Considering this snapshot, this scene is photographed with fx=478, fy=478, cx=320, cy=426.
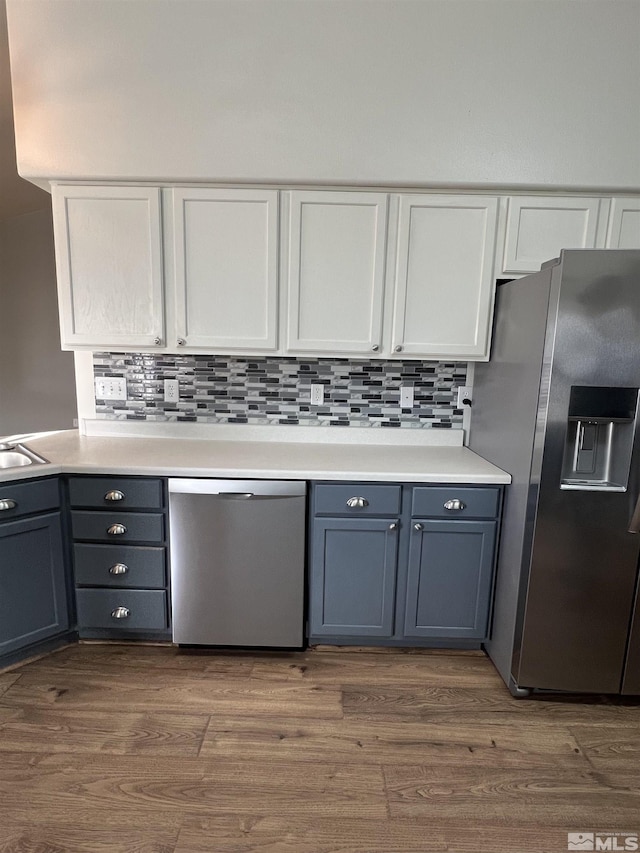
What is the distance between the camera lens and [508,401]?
2131 millimetres

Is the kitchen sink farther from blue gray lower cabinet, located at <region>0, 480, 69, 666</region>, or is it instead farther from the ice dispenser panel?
the ice dispenser panel

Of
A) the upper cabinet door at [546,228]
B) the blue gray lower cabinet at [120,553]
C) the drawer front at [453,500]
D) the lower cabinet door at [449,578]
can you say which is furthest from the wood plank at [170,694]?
the upper cabinet door at [546,228]

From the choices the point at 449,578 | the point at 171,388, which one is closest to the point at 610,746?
the point at 449,578

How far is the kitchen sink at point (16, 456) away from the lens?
216 cm

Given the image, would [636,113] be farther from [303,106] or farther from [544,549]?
[544,549]

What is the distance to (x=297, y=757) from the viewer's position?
169cm

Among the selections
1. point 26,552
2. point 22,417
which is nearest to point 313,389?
point 26,552

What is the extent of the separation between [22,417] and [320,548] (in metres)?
4.14

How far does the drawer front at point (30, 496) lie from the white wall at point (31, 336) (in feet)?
9.82

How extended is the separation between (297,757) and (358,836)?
334 millimetres

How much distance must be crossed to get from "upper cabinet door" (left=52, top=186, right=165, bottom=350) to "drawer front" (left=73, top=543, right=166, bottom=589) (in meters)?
0.97

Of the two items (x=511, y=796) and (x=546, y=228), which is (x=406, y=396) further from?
(x=511, y=796)

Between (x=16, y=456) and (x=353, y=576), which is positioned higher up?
(x=16, y=456)

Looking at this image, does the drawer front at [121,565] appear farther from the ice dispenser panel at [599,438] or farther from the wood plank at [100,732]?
the ice dispenser panel at [599,438]
